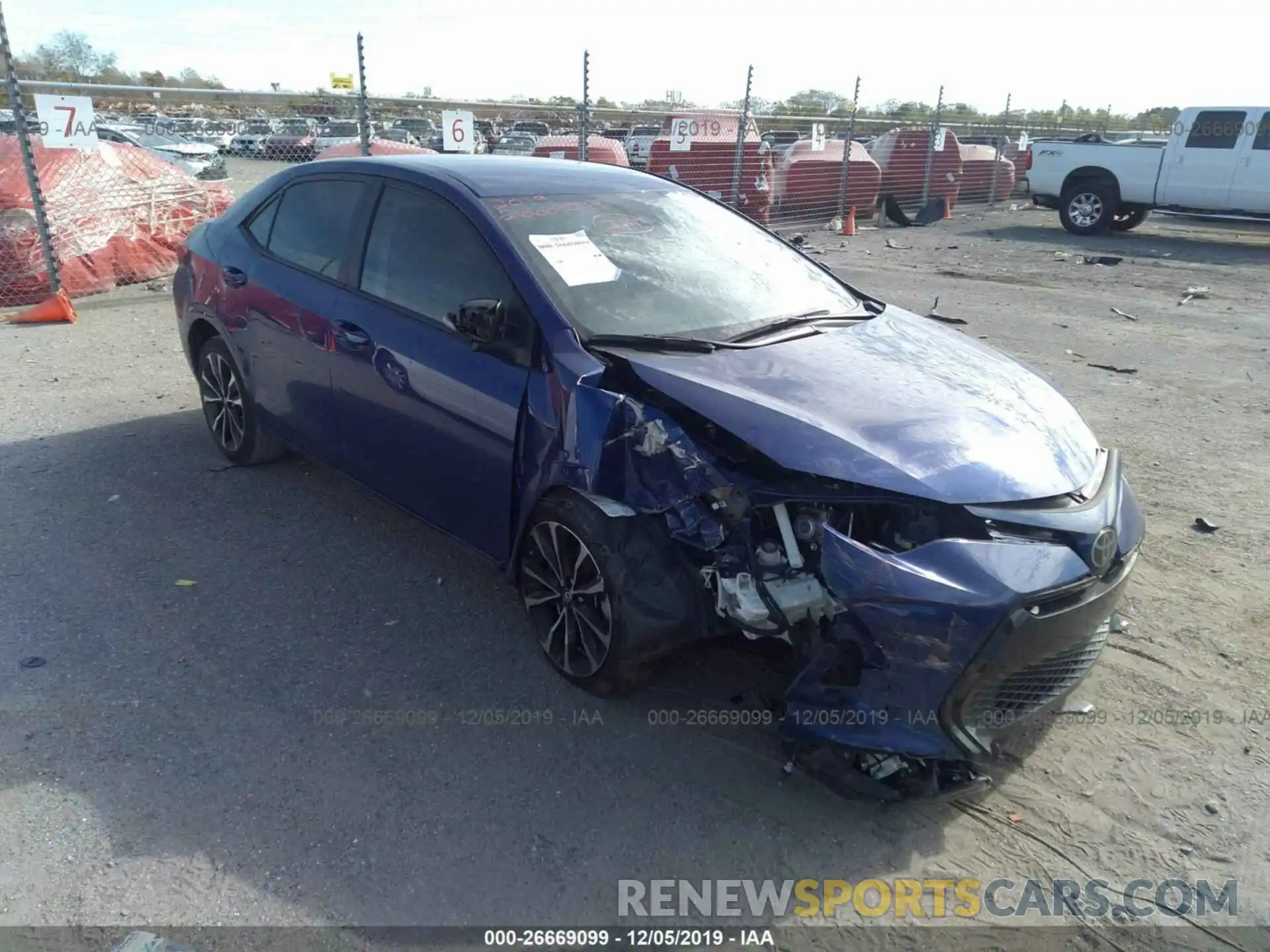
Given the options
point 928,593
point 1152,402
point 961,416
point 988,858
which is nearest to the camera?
point 928,593

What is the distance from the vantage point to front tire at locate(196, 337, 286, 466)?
16.7ft

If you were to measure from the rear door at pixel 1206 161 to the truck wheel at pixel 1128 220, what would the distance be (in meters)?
1.29

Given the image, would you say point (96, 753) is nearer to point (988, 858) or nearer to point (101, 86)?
point (988, 858)

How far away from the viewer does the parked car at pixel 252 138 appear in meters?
22.2

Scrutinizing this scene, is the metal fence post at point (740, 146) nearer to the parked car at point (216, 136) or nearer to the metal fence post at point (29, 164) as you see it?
the metal fence post at point (29, 164)

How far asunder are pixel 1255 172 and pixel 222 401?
52.6ft

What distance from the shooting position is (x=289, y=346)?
4465 millimetres

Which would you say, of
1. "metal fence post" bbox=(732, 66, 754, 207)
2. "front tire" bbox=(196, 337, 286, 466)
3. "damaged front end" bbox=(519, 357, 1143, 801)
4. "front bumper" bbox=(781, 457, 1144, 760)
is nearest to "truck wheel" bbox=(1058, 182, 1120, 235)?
"metal fence post" bbox=(732, 66, 754, 207)

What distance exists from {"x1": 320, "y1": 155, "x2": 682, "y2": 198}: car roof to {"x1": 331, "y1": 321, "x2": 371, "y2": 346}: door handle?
70cm

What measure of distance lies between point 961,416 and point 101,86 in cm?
903

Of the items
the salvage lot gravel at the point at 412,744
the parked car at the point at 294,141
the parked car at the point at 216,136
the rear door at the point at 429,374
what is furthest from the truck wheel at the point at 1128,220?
the parked car at the point at 216,136

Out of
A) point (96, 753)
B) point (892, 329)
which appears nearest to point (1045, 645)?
point (892, 329)

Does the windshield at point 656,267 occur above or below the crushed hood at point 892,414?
above

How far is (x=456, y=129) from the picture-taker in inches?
436
